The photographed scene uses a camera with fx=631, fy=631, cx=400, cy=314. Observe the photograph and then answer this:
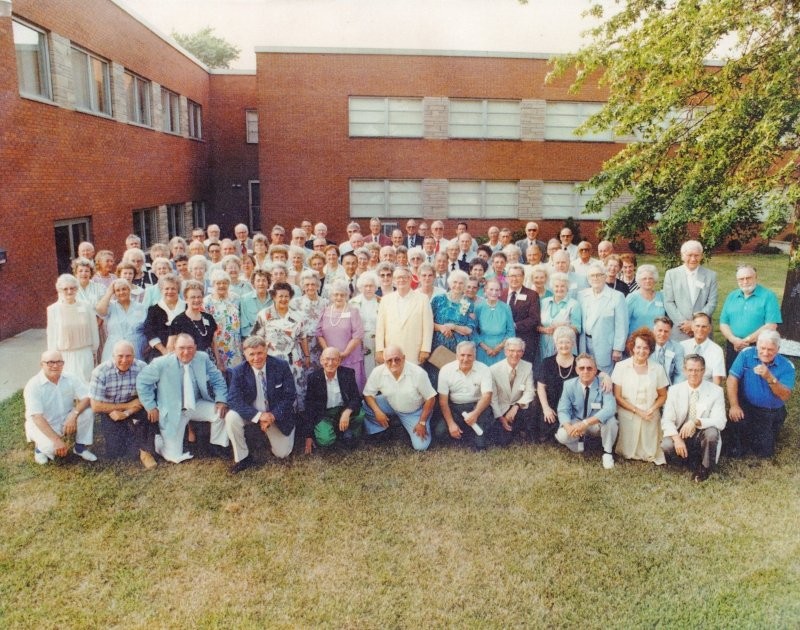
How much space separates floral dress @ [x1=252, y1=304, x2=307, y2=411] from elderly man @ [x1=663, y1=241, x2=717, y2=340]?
3988 mm

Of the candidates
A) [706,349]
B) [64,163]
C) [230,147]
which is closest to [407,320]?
[706,349]

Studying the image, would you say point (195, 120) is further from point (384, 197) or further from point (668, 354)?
point (668, 354)

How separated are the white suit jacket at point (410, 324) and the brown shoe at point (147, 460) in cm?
247

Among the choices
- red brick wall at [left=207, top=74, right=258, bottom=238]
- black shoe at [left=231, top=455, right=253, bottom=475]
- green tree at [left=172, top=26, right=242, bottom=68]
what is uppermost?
green tree at [left=172, top=26, right=242, bottom=68]

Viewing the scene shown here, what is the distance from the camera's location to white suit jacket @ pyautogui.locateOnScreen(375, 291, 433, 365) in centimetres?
641

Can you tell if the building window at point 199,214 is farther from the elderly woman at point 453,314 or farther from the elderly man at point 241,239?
the elderly woman at point 453,314

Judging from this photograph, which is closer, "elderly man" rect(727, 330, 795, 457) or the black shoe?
the black shoe

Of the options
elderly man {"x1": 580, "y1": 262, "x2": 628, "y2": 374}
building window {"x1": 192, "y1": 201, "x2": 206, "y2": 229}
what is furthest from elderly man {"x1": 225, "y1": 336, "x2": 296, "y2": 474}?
building window {"x1": 192, "y1": 201, "x2": 206, "y2": 229}

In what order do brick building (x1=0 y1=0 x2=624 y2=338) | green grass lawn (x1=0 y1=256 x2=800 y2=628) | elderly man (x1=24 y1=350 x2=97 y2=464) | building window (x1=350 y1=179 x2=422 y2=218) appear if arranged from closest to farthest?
green grass lawn (x1=0 y1=256 x2=800 y2=628)
elderly man (x1=24 y1=350 x2=97 y2=464)
brick building (x1=0 y1=0 x2=624 y2=338)
building window (x1=350 y1=179 x2=422 y2=218)

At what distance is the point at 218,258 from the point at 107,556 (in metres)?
4.69

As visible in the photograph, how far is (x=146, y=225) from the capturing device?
16.6 metres

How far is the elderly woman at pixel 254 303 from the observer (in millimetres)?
6535

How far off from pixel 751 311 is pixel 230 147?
1974cm

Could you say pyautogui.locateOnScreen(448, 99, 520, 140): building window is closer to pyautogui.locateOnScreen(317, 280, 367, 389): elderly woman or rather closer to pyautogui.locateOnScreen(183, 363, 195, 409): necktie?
pyautogui.locateOnScreen(317, 280, 367, 389): elderly woman
